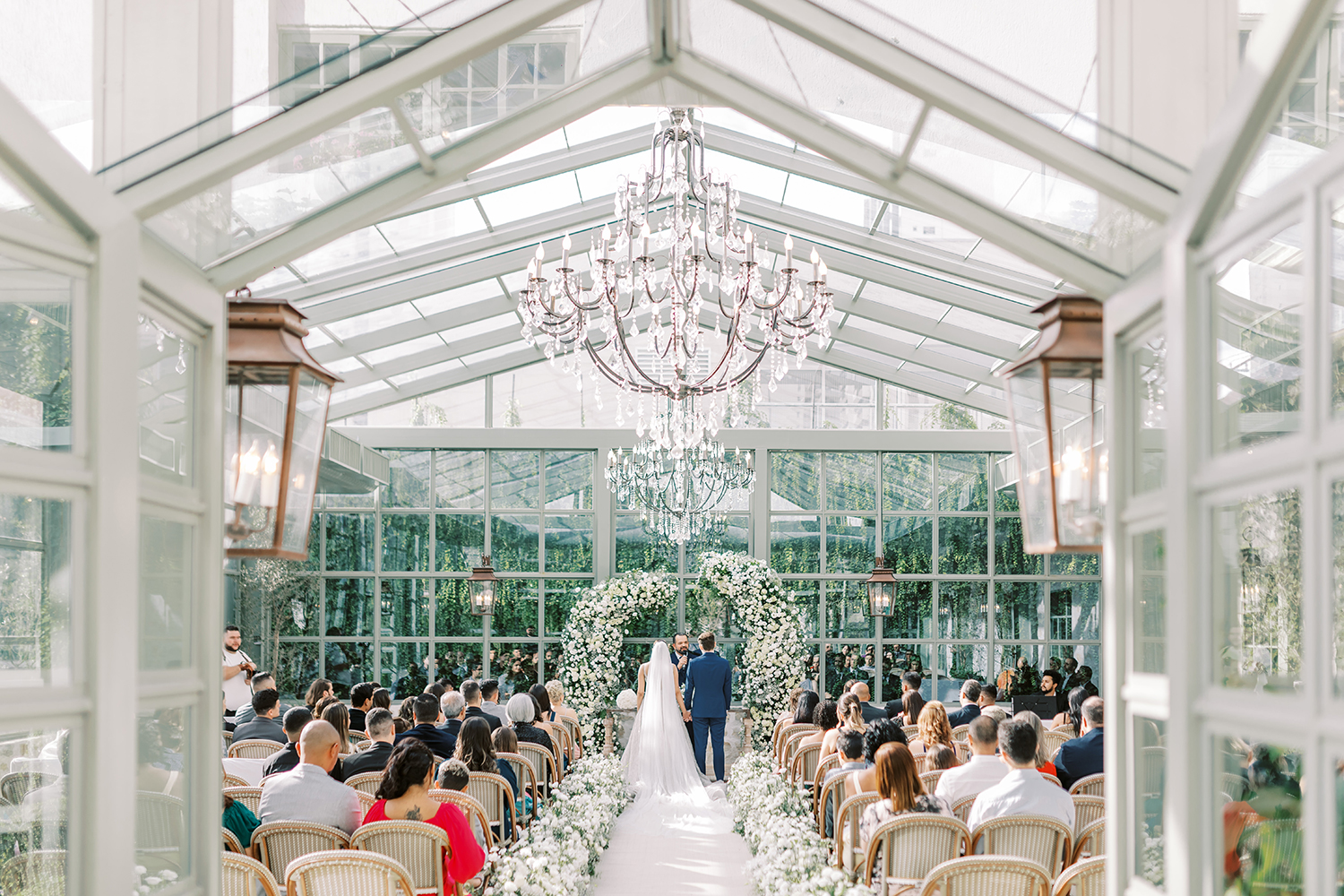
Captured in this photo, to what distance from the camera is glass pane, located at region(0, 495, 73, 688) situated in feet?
7.85

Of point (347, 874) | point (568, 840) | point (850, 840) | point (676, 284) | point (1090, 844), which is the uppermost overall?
point (676, 284)

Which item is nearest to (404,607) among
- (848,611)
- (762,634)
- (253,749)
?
(762,634)

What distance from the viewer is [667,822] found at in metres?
9.91

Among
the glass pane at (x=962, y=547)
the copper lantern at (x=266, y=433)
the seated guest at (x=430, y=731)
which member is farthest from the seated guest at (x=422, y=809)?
the glass pane at (x=962, y=547)

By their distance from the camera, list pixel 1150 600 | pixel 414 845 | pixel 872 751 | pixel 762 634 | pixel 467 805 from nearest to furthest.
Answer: pixel 1150 600 < pixel 414 845 < pixel 467 805 < pixel 872 751 < pixel 762 634

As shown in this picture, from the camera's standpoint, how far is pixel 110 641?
101 inches

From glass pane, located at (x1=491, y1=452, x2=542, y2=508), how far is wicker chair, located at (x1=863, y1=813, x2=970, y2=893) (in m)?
11.2

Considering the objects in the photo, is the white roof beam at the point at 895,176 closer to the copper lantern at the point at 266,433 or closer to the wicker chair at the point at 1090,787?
the copper lantern at the point at 266,433

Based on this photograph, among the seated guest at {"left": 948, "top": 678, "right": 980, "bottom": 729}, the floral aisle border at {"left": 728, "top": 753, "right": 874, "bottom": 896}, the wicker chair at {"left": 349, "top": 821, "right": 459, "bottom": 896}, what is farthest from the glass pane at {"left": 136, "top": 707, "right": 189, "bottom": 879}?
the seated guest at {"left": 948, "top": 678, "right": 980, "bottom": 729}

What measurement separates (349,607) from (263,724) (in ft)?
25.8

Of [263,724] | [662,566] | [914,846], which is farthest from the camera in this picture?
[662,566]

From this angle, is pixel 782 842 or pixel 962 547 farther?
pixel 962 547

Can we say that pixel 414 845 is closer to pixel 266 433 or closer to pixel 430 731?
pixel 266 433

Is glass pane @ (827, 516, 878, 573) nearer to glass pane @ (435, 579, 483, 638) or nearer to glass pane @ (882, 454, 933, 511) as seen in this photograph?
glass pane @ (882, 454, 933, 511)
